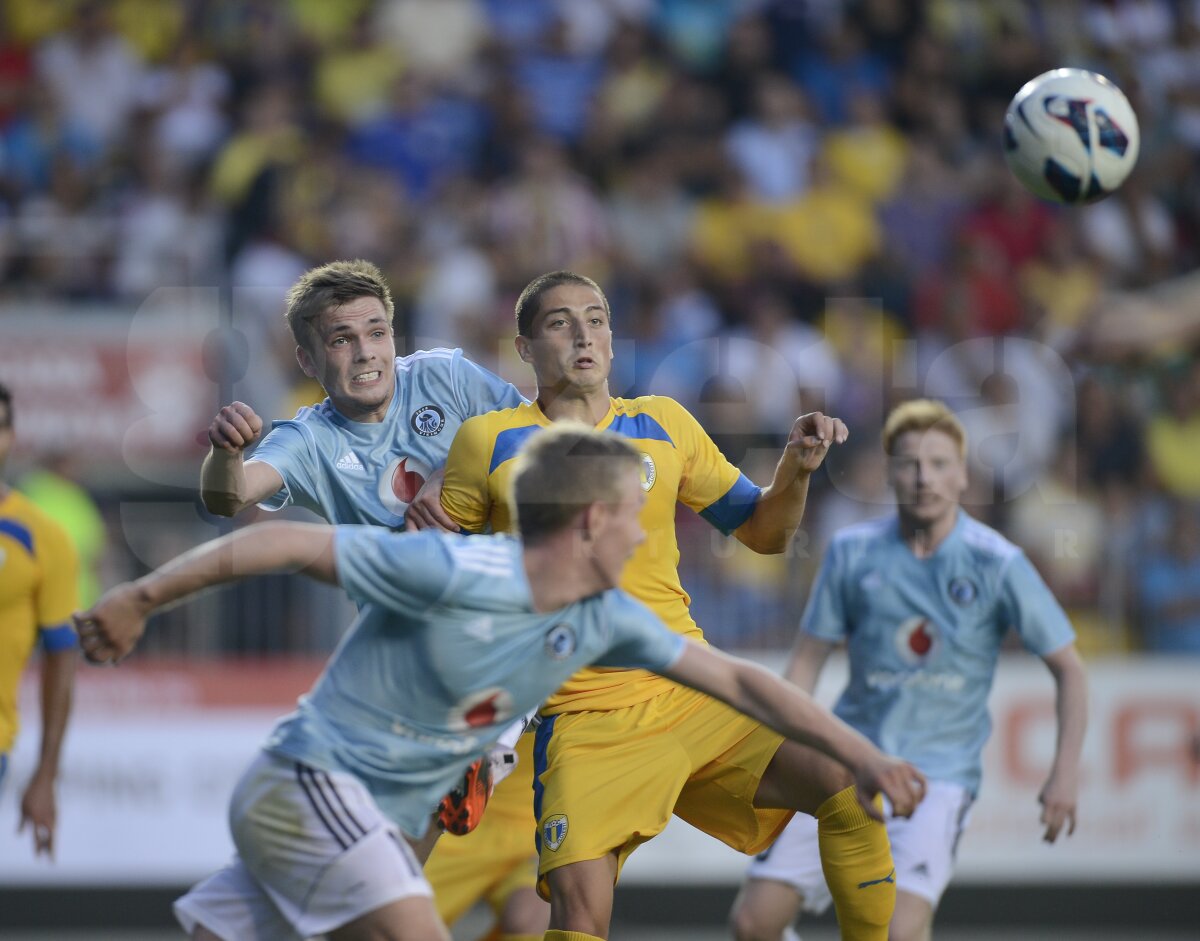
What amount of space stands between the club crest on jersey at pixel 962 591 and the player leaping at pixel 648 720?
1229 mm

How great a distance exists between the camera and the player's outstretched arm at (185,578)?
161 inches

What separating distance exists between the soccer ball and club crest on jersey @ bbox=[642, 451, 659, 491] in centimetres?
234

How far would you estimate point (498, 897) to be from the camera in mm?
7363

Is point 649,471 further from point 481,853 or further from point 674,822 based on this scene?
point 674,822

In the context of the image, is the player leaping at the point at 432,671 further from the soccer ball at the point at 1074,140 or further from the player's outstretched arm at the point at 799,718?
the soccer ball at the point at 1074,140

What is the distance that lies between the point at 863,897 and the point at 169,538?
5462 millimetres

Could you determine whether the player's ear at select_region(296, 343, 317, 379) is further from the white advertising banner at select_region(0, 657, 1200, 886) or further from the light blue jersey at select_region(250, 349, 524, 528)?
the white advertising banner at select_region(0, 657, 1200, 886)

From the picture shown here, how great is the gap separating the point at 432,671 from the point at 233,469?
1.28 m

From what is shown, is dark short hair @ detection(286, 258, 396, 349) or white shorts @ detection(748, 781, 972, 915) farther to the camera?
white shorts @ detection(748, 781, 972, 915)

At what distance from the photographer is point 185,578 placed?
420 centimetres

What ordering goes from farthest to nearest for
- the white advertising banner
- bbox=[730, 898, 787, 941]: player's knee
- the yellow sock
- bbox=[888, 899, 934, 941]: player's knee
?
the white advertising banner < bbox=[730, 898, 787, 941]: player's knee < bbox=[888, 899, 934, 941]: player's knee < the yellow sock

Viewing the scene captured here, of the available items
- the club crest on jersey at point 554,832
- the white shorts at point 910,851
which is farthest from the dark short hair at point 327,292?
the white shorts at point 910,851

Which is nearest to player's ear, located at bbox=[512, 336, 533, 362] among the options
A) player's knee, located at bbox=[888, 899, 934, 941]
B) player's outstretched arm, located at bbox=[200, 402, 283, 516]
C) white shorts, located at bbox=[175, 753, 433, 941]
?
player's outstretched arm, located at bbox=[200, 402, 283, 516]

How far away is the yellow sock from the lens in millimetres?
5648
